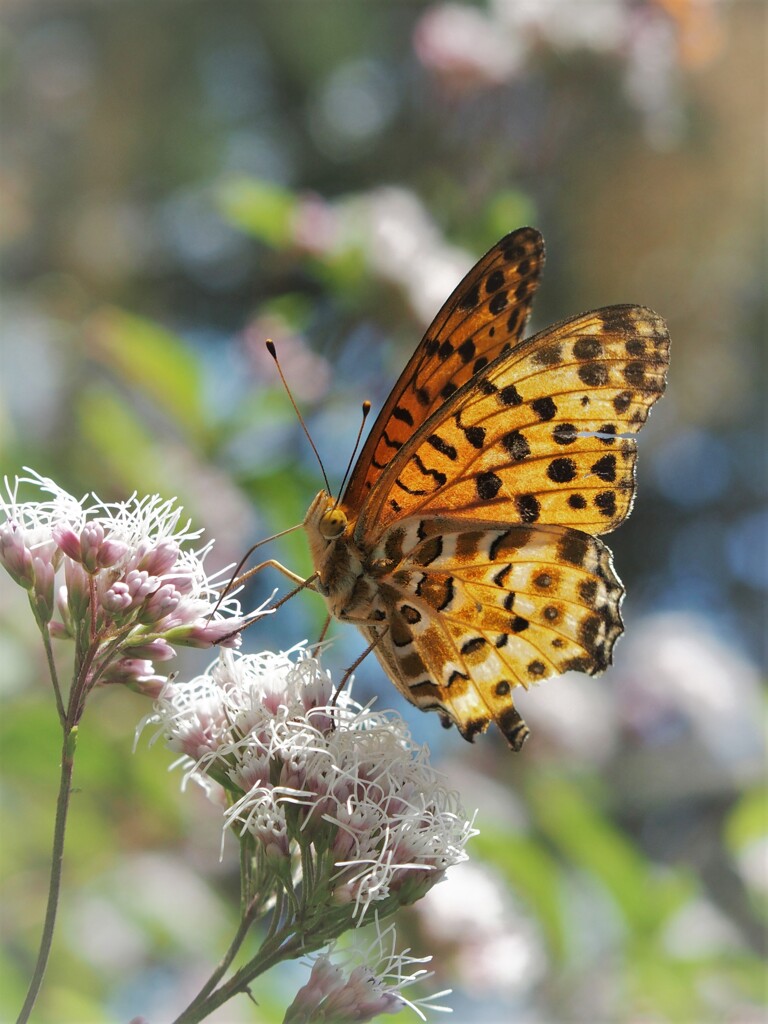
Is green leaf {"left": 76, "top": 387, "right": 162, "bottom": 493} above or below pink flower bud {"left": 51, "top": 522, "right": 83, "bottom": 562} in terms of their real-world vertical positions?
above

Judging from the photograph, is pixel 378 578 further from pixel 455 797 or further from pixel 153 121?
pixel 153 121

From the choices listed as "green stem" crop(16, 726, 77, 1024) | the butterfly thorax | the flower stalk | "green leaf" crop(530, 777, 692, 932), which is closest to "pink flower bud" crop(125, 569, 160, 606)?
the flower stalk

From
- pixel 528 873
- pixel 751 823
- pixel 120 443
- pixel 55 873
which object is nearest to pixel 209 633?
pixel 55 873

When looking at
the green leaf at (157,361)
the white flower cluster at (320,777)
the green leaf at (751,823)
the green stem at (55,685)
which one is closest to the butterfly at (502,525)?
the white flower cluster at (320,777)

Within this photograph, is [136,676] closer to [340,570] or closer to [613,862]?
[340,570]

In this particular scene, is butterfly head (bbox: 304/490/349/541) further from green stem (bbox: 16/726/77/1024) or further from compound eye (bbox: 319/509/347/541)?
green stem (bbox: 16/726/77/1024)

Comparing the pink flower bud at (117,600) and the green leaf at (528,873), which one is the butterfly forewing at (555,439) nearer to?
the pink flower bud at (117,600)
